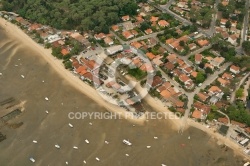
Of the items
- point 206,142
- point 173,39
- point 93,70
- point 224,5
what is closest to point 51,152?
point 93,70

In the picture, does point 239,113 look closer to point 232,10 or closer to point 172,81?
point 172,81

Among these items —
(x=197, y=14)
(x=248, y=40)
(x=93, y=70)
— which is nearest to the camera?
(x=93, y=70)

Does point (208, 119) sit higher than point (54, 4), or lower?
lower

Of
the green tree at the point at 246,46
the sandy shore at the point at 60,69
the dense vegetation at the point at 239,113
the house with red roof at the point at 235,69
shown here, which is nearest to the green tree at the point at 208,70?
the house with red roof at the point at 235,69

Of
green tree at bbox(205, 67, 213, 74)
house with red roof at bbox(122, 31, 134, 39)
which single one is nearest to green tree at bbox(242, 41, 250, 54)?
green tree at bbox(205, 67, 213, 74)

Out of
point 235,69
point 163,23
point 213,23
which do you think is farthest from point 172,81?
point 213,23

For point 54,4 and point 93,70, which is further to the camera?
point 54,4

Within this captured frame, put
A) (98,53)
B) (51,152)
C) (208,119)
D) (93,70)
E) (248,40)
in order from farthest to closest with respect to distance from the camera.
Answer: (248,40) < (98,53) < (93,70) < (208,119) < (51,152)

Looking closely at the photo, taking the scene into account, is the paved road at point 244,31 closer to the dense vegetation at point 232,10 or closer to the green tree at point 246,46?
the green tree at point 246,46

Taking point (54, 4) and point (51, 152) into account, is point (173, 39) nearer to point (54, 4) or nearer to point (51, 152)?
point (54, 4)
